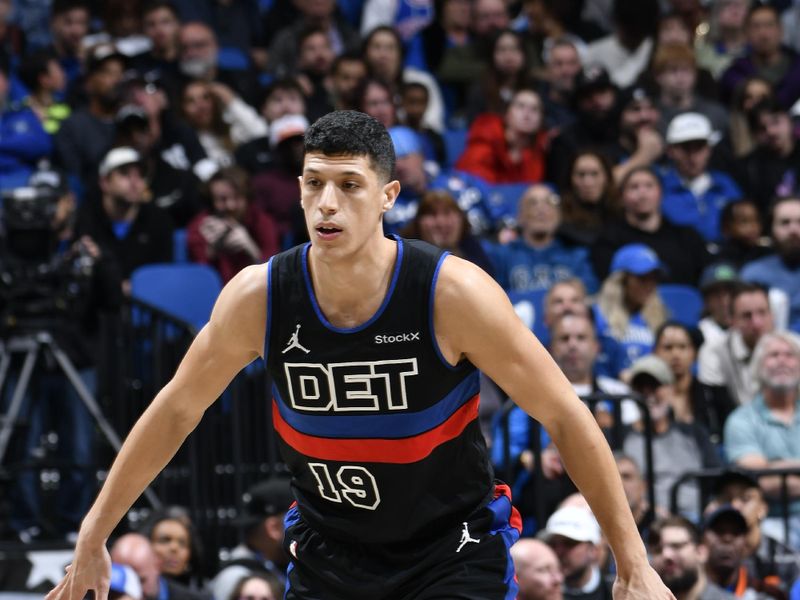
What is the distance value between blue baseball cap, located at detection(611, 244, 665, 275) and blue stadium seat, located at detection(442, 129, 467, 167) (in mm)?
2382

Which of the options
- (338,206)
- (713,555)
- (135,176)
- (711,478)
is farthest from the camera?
(135,176)

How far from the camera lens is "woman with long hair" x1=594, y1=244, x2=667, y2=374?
1003 centimetres

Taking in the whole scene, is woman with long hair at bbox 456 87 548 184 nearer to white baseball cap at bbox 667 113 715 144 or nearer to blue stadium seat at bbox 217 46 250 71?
white baseball cap at bbox 667 113 715 144

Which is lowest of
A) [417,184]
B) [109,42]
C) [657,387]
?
[657,387]

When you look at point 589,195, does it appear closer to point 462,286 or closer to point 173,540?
point 173,540

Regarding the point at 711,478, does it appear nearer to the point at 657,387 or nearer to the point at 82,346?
the point at 657,387

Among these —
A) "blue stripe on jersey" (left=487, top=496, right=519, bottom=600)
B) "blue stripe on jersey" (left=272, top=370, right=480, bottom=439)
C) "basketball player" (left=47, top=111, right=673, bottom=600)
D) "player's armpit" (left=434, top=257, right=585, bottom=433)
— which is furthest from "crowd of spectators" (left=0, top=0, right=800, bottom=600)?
"player's armpit" (left=434, top=257, right=585, bottom=433)

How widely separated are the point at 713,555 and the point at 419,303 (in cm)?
429

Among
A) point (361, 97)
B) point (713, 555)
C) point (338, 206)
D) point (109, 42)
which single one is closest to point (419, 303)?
point (338, 206)

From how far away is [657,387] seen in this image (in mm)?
9234

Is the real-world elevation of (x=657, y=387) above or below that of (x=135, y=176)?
below

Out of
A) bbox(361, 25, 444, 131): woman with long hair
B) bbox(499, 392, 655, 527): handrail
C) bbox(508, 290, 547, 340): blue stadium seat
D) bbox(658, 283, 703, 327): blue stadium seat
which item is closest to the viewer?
bbox(499, 392, 655, 527): handrail

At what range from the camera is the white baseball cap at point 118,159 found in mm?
10023

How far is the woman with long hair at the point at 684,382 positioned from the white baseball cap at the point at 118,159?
361 centimetres
